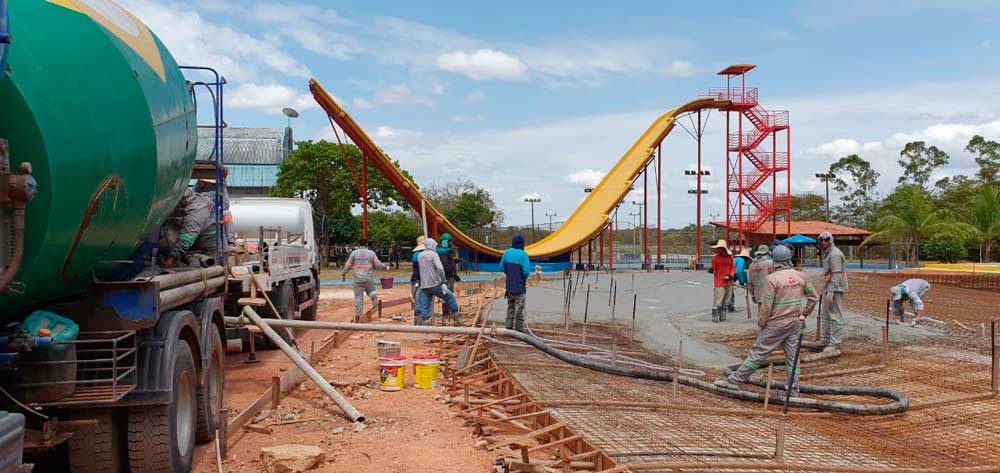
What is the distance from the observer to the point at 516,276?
11312 mm

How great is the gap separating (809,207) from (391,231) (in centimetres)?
4100

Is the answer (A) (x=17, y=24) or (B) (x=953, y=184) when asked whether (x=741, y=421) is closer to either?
(A) (x=17, y=24)

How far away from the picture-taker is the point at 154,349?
4.82 meters

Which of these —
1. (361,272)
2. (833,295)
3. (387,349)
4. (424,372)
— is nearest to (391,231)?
(361,272)

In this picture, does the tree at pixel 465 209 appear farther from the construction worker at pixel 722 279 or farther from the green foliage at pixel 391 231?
the construction worker at pixel 722 279

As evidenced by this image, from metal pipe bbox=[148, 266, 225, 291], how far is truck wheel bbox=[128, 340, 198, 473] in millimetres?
409

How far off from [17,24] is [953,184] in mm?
64248

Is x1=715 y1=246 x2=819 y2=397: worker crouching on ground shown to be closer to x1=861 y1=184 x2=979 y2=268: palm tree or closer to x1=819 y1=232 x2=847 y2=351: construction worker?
x1=819 y1=232 x2=847 y2=351: construction worker

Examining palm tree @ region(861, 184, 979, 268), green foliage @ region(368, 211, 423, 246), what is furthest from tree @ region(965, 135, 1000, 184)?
green foliage @ region(368, 211, 423, 246)

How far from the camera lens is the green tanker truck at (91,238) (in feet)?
11.8

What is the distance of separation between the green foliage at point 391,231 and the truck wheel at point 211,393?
127 feet

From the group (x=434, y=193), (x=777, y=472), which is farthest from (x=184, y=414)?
(x=434, y=193)

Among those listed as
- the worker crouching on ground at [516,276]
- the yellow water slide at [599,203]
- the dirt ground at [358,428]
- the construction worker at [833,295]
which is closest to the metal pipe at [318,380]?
the dirt ground at [358,428]

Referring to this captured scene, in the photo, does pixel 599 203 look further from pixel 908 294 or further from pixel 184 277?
pixel 184 277
